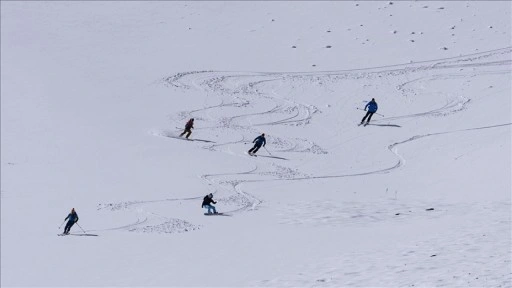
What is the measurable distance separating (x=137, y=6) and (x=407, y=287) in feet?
129

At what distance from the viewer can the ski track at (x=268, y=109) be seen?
81.3 feet

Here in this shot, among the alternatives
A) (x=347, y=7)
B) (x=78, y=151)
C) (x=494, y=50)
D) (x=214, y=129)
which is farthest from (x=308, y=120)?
(x=347, y=7)

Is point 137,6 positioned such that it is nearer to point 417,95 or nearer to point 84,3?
point 84,3

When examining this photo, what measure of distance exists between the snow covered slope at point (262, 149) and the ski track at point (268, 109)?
111mm

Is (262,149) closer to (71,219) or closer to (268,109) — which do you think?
(268,109)

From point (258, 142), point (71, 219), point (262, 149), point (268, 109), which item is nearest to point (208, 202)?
point (71, 219)

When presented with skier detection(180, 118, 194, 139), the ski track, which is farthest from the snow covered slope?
skier detection(180, 118, 194, 139)

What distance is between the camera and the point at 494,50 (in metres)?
41.3

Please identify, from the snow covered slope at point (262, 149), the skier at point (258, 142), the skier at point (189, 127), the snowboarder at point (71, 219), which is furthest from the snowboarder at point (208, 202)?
the skier at point (189, 127)

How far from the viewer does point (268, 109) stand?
36.2 m

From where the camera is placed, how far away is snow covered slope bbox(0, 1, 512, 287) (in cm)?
1889

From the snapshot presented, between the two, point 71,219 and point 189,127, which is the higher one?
point 189,127

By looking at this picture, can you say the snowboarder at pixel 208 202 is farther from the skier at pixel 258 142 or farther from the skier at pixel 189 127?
the skier at pixel 189 127

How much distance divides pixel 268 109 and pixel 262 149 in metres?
4.92
